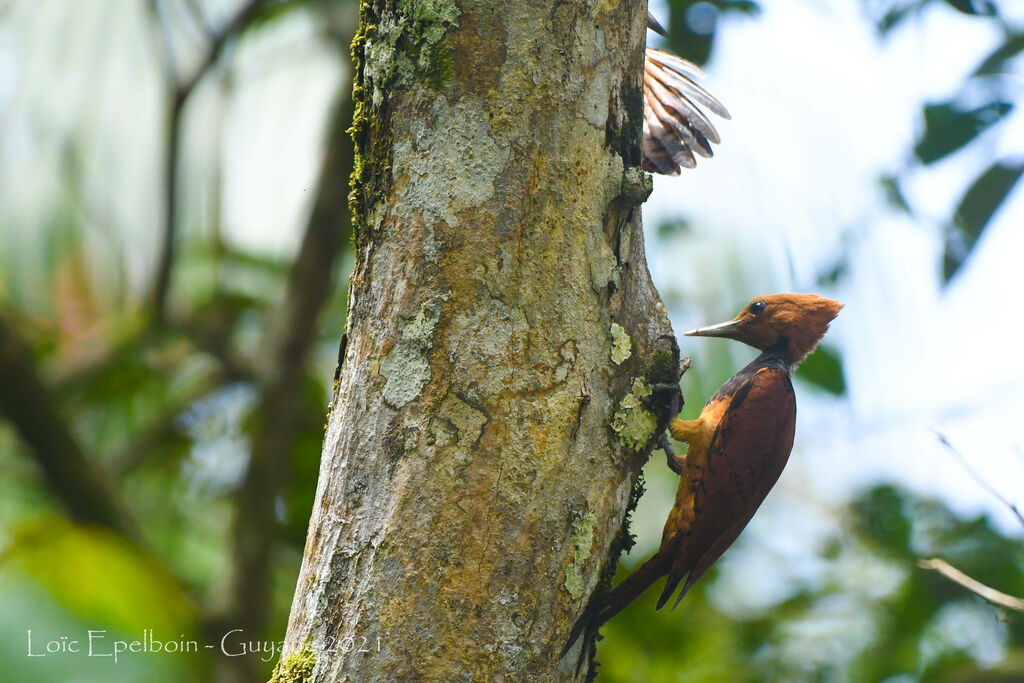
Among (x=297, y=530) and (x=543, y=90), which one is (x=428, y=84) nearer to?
(x=543, y=90)

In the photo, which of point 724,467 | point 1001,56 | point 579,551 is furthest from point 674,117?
point 579,551

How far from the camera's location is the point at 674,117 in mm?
2600

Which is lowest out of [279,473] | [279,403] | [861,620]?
[861,620]

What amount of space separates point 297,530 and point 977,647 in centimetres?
396

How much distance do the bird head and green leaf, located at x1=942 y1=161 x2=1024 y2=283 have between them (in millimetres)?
718

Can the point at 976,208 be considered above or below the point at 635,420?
above

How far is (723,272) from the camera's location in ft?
15.6

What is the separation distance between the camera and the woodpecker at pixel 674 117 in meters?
2.56

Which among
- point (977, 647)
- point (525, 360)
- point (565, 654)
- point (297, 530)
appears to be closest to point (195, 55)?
point (297, 530)

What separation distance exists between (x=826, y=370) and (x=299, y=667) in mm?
2151

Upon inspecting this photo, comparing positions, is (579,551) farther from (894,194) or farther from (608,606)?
(894,194)

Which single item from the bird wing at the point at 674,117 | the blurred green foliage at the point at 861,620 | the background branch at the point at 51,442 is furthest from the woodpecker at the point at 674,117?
the background branch at the point at 51,442

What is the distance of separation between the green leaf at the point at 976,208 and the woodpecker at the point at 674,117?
0.74 m

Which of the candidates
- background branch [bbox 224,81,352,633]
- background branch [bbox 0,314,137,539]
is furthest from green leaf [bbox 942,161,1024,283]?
background branch [bbox 0,314,137,539]
